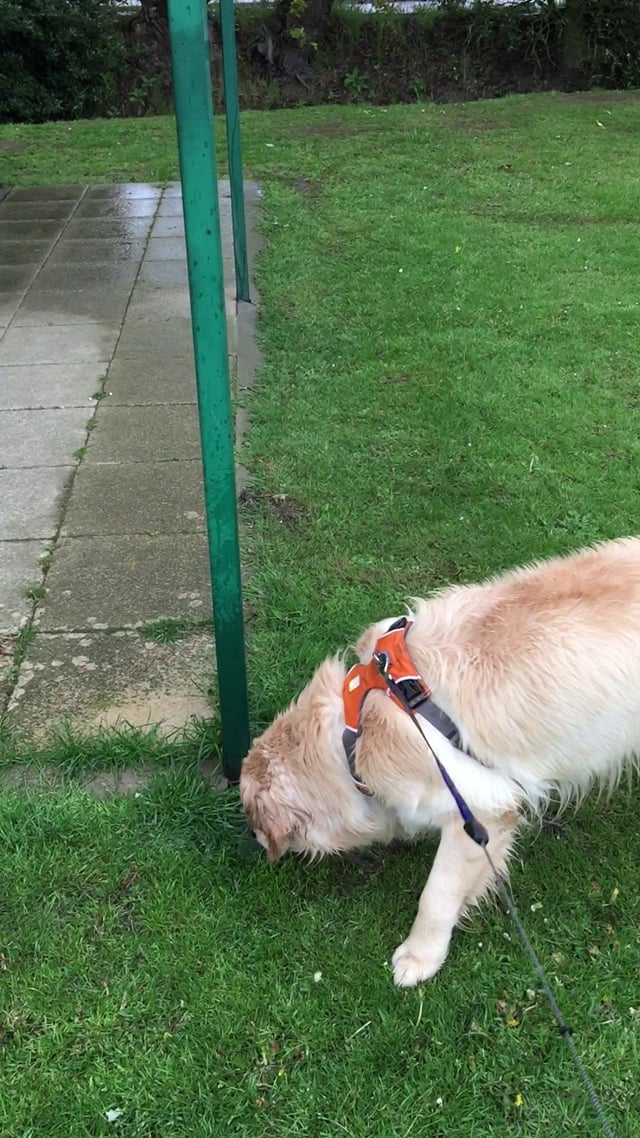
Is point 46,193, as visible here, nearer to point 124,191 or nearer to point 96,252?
point 124,191

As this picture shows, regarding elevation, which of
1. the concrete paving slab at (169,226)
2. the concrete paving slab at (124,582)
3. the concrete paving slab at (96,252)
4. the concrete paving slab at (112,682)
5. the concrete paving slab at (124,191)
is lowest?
the concrete paving slab at (112,682)

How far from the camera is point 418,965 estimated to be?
97.8 inches

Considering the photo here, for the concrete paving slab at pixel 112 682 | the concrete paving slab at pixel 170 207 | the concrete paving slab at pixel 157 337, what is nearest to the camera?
the concrete paving slab at pixel 112 682

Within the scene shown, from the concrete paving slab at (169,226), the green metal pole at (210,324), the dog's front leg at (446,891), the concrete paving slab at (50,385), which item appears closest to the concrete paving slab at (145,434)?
the concrete paving slab at (50,385)

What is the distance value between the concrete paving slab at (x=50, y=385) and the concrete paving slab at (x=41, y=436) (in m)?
0.08

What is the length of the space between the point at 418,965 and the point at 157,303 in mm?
5692

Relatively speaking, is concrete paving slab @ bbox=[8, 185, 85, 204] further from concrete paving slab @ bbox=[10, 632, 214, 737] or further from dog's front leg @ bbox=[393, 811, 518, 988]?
dog's front leg @ bbox=[393, 811, 518, 988]

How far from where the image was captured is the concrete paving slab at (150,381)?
18.4 ft

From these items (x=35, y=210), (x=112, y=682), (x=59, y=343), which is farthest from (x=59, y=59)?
(x=112, y=682)

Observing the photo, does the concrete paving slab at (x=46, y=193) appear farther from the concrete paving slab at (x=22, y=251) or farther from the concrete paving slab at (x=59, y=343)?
the concrete paving slab at (x=59, y=343)

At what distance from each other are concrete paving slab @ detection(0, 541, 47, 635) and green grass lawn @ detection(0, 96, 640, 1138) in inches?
34.8

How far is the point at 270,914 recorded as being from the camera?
2.66 m

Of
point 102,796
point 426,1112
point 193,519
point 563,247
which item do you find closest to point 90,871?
point 102,796

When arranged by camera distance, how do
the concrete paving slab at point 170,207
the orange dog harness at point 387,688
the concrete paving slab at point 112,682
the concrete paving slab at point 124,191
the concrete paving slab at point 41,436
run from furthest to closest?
the concrete paving slab at point 124,191 < the concrete paving slab at point 170,207 < the concrete paving slab at point 41,436 < the concrete paving slab at point 112,682 < the orange dog harness at point 387,688
